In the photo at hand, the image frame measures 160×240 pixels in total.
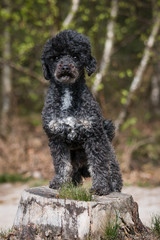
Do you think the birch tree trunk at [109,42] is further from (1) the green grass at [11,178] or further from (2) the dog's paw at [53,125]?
(2) the dog's paw at [53,125]

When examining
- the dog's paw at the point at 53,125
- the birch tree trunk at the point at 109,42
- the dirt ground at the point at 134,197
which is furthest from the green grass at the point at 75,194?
the birch tree trunk at the point at 109,42

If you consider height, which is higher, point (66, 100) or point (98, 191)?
point (66, 100)

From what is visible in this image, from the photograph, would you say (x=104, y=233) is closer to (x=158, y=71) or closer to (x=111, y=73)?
(x=111, y=73)

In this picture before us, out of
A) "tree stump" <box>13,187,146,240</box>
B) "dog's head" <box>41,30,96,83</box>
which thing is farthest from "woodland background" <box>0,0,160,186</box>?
"tree stump" <box>13,187,146,240</box>

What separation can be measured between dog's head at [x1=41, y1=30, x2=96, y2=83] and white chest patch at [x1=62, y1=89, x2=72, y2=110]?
0.23 m

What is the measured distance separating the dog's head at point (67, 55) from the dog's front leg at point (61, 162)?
30.5 inches

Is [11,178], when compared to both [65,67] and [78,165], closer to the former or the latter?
[78,165]

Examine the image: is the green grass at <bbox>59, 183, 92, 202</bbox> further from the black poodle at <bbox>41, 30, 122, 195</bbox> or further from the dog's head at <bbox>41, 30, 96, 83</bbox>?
the dog's head at <bbox>41, 30, 96, 83</bbox>

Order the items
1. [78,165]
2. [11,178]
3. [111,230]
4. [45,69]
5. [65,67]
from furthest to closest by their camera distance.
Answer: [11,178] → [78,165] → [45,69] → [65,67] → [111,230]

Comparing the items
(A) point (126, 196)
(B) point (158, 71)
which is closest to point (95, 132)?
(A) point (126, 196)

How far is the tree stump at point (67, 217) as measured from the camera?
3.56 meters

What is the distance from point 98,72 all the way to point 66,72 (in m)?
5.90

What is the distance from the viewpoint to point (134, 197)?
7828mm

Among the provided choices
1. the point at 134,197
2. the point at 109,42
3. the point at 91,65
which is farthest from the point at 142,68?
the point at 91,65
